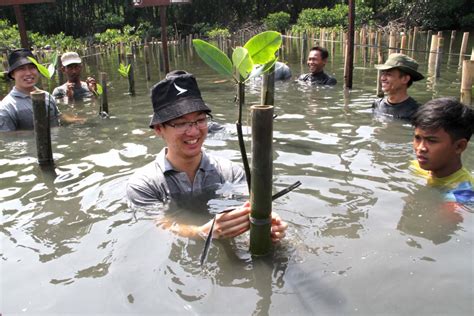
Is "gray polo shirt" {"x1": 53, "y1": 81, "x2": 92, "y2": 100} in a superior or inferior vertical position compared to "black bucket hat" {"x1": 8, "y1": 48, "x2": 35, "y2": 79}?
inferior

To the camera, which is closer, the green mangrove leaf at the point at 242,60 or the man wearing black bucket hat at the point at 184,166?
the green mangrove leaf at the point at 242,60

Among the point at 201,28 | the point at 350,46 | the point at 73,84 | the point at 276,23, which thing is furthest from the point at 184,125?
the point at 201,28

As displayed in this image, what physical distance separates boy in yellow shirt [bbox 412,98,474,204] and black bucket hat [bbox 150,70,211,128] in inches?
77.0

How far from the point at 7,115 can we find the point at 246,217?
530cm

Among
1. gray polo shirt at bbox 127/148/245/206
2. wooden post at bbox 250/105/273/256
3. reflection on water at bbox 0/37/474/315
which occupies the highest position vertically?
wooden post at bbox 250/105/273/256

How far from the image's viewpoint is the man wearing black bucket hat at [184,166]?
298 centimetres

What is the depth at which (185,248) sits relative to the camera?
11.3 ft

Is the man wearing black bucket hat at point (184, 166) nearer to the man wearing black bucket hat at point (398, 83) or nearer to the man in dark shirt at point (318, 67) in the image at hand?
the man wearing black bucket hat at point (398, 83)

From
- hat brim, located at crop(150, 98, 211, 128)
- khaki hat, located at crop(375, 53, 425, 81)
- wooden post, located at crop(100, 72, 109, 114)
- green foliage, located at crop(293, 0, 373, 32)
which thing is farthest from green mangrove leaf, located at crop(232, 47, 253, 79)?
green foliage, located at crop(293, 0, 373, 32)

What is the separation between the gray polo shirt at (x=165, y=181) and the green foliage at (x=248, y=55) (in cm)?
137

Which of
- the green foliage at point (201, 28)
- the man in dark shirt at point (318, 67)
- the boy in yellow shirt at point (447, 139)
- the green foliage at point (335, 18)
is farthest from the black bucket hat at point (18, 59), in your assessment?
the green foliage at point (201, 28)

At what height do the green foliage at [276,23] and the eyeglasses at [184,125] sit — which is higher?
the green foliage at [276,23]

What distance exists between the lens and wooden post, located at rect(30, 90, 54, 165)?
16.5 ft

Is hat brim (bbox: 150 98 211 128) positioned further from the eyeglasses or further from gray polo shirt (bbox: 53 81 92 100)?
gray polo shirt (bbox: 53 81 92 100)
